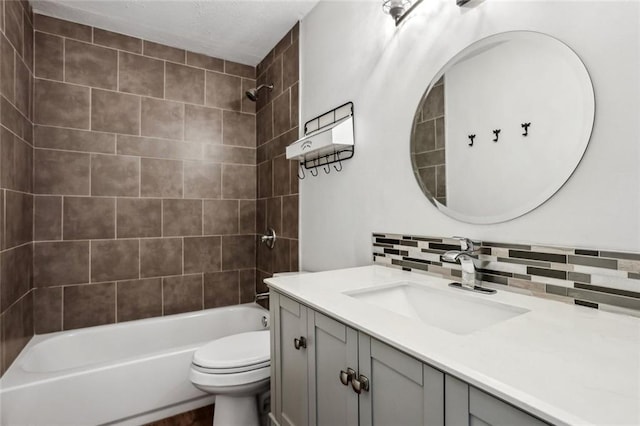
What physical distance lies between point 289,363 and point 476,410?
73cm

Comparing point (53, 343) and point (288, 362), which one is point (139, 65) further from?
point (288, 362)

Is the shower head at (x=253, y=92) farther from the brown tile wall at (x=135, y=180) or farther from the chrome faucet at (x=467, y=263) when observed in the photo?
the chrome faucet at (x=467, y=263)

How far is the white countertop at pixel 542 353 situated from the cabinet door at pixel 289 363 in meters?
0.16

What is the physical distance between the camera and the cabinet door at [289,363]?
1031mm

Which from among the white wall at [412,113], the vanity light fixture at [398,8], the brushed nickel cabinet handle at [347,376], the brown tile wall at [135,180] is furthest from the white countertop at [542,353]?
the brown tile wall at [135,180]

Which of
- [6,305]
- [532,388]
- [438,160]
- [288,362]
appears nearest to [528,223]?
[438,160]

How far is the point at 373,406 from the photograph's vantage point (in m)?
0.76

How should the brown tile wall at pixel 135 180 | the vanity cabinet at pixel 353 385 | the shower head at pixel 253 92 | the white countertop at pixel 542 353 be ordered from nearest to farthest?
1. the white countertop at pixel 542 353
2. the vanity cabinet at pixel 353 385
3. the brown tile wall at pixel 135 180
4. the shower head at pixel 253 92

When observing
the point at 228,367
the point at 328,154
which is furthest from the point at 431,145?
the point at 228,367

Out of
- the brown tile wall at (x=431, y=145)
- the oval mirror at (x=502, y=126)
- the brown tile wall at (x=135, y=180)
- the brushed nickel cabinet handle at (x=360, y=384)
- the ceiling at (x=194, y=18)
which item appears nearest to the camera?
the brushed nickel cabinet handle at (x=360, y=384)

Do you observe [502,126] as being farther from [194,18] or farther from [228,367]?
[194,18]

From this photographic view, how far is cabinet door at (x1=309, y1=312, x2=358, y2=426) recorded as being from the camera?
82 centimetres

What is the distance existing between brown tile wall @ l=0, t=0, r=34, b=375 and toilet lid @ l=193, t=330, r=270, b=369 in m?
0.99

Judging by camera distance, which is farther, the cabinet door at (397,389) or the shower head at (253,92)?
the shower head at (253,92)
